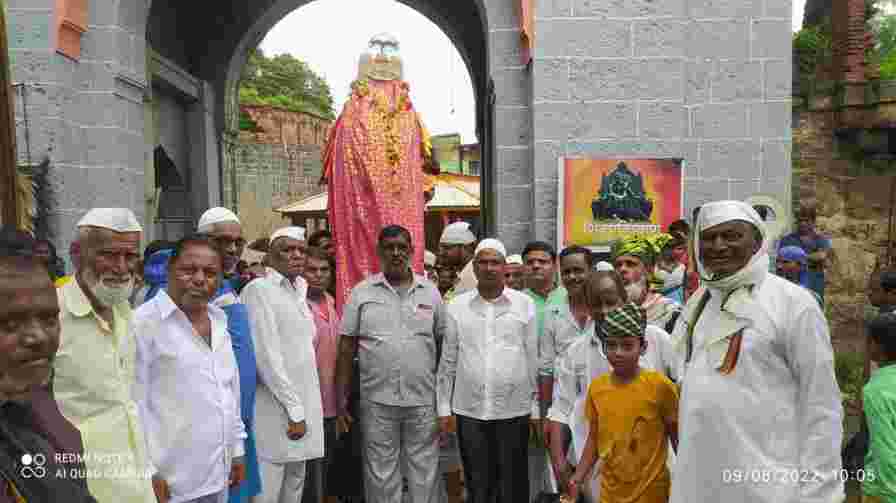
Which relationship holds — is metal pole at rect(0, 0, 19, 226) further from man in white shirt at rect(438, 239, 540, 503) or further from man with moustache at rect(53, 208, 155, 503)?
man in white shirt at rect(438, 239, 540, 503)

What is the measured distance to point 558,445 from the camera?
3.17m

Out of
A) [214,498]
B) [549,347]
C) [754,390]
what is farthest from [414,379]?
[754,390]

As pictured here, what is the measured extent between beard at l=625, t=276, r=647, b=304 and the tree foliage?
2858 cm

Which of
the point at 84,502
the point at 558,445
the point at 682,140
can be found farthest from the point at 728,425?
the point at 682,140

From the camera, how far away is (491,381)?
3678mm

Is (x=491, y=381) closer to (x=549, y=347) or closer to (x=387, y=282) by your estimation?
(x=549, y=347)

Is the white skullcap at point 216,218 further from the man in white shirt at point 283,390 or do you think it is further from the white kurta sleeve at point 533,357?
the white kurta sleeve at point 533,357

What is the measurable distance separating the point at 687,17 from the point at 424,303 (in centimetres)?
A: 345

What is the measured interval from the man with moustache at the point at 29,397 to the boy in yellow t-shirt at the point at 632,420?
1.82m

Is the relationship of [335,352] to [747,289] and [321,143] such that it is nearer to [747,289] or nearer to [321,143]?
[747,289]

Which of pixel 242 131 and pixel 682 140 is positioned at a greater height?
pixel 242 131

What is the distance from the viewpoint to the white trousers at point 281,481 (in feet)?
11.3

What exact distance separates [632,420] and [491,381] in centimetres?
116
